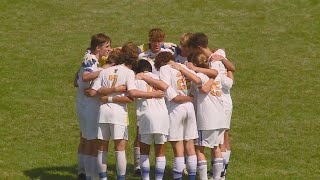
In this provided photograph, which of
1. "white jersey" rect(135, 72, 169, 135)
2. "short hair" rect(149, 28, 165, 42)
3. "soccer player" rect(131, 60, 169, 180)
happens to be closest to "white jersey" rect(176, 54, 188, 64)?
"short hair" rect(149, 28, 165, 42)

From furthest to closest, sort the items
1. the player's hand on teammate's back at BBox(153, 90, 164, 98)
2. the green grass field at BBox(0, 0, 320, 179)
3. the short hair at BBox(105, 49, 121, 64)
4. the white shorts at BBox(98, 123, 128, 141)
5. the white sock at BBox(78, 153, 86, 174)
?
1. the green grass field at BBox(0, 0, 320, 179)
2. the white sock at BBox(78, 153, 86, 174)
3. the short hair at BBox(105, 49, 121, 64)
4. the player's hand on teammate's back at BBox(153, 90, 164, 98)
5. the white shorts at BBox(98, 123, 128, 141)

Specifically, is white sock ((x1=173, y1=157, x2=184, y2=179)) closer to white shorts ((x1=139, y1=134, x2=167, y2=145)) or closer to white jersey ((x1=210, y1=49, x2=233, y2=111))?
white shorts ((x1=139, y1=134, x2=167, y2=145))

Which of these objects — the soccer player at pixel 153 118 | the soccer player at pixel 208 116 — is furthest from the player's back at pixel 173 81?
the soccer player at pixel 208 116

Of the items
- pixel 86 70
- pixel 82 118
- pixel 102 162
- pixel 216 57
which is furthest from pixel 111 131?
pixel 216 57

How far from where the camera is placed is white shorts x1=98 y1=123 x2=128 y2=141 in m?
12.7

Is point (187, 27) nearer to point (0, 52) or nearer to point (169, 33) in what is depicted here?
point (169, 33)

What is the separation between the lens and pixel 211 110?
13.4 meters

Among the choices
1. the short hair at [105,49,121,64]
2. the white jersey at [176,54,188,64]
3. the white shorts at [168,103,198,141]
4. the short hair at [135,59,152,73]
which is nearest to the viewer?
the short hair at [105,49,121,64]

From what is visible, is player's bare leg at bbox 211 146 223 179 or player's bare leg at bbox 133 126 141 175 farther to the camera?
player's bare leg at bbox 133 126 141 175

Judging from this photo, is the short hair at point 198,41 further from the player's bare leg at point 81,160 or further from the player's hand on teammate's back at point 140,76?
the player's bare leg at point 81,160

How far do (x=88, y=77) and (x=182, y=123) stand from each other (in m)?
1.72

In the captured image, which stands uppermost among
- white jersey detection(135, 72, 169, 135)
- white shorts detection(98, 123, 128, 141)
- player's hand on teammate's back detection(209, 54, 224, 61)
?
player's hand on teammate's back detection(209, 54, 224, 61)

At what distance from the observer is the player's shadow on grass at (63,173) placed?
574 inches

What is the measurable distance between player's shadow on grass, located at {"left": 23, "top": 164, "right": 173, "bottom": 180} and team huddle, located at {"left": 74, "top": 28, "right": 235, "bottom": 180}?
1082 mm
